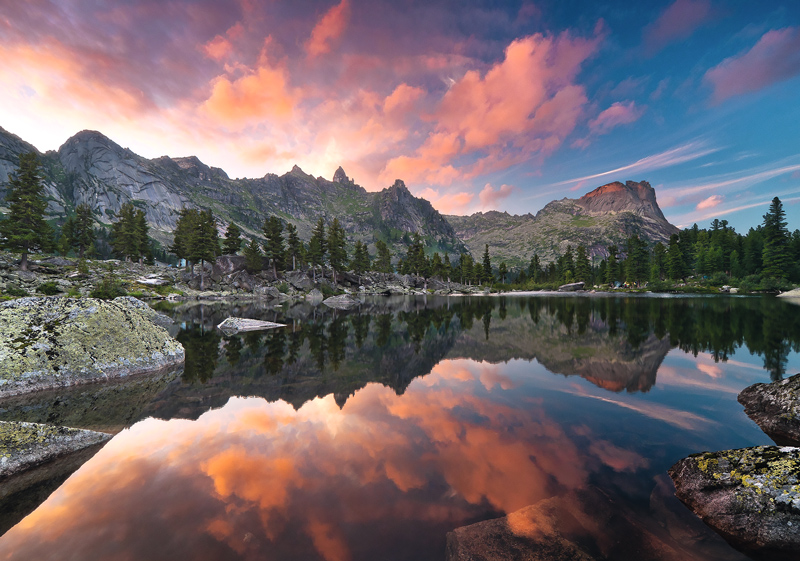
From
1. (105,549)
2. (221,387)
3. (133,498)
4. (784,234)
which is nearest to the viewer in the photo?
(105,549)

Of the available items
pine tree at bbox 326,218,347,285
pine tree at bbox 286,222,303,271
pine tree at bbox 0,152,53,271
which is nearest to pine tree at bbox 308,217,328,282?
pine tree at bbox 326,218,347,285

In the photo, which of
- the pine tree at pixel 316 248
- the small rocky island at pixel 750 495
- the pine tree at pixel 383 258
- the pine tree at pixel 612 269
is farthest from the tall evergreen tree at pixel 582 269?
the small rocky island at pixel 750 495

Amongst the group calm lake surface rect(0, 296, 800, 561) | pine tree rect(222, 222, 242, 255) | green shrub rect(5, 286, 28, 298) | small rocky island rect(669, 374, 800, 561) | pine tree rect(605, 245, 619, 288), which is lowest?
calm lake surface rect(0, 296, 800, 561)

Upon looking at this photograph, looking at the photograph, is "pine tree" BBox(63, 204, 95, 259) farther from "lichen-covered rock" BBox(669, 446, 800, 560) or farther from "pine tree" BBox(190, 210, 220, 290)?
"lichen-covered rock" BBox(669, 446, 800, 560)

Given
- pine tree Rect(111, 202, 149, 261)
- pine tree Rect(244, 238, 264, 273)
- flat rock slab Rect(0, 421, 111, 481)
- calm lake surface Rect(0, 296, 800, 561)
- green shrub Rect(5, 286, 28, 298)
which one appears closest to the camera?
calm lake surface Rect(0, 296, 800, 561)

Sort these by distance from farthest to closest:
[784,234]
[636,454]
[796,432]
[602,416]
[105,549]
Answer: [784,234] < [602,416] < [796,432] < [636,454] < [105,549]

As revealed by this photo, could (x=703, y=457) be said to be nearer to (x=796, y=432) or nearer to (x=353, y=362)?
(x=796, y=432)

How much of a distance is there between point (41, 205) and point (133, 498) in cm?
8029

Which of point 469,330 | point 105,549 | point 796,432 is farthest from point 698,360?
point 105,549

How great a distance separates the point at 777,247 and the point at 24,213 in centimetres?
16792

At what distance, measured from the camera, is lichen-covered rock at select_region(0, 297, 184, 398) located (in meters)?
11.1

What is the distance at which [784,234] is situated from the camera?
8050 centimetres

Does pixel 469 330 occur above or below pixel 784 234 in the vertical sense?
below

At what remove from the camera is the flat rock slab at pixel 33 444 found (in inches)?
250
